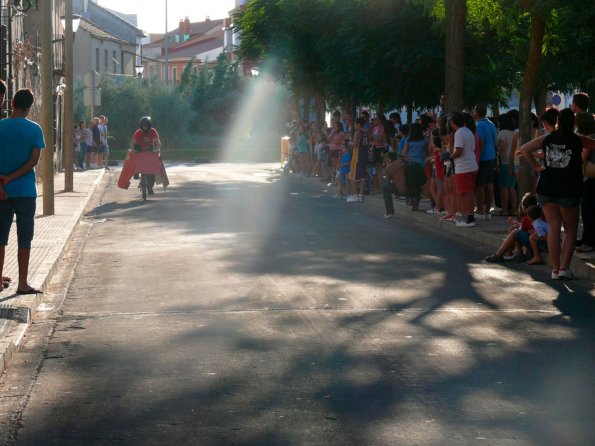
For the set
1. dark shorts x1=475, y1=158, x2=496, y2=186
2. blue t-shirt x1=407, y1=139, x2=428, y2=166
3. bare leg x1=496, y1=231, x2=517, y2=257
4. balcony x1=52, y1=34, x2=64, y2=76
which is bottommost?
bare leg x1=496, y1=231, x2=517, y2=257

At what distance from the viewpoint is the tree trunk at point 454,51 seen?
910 inches

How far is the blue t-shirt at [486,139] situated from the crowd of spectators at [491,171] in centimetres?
2

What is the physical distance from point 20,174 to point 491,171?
10.5 meters

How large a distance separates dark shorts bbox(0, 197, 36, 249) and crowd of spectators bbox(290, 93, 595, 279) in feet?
16.2

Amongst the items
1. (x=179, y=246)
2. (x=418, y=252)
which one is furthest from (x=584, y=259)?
(x=179, y=246)

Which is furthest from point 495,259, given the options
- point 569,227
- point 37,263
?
point 37,263

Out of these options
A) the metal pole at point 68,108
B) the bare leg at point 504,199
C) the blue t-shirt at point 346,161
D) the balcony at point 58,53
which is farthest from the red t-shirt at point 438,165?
the balcony at point 58,53

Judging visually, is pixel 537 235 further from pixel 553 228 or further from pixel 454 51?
pixel 454 51

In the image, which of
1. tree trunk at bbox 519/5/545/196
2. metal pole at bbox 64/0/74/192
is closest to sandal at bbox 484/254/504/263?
tree trunk at bbox 519/5/545/196

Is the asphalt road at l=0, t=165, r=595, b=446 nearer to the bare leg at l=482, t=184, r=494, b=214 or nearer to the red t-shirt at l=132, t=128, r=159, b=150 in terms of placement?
the bare leg at l=482, t=184, r=494, b=214

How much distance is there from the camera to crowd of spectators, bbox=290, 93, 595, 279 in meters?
13.0

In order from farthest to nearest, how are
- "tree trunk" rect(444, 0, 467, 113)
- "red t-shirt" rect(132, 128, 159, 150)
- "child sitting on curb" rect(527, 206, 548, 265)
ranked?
"red t-shirt" rect(132, 128, 159, 150), "tree trunk" rect(444, 0, 467, 113), "child sitting on curb" rect(527, 206, 548, 265)

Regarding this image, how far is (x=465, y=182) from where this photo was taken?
62.7 ft

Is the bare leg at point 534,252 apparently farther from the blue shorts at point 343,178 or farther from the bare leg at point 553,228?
the blue shorts at point 343,178
